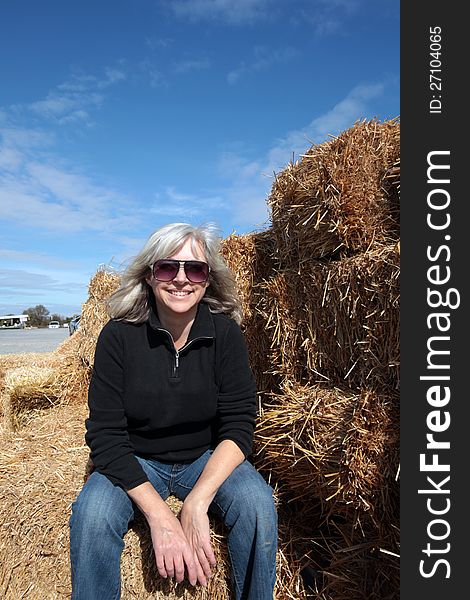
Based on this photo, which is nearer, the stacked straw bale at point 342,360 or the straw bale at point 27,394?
the stacked straw bale at point 342,360

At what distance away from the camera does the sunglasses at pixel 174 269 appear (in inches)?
84.4

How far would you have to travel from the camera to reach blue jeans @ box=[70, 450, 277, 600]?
1779 mm

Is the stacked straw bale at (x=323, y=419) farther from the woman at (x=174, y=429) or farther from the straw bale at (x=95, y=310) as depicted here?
the straw bale at (x=95, y=310)

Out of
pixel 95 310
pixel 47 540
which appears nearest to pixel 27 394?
pixel 95 310

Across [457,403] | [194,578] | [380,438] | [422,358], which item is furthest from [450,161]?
[194,578]

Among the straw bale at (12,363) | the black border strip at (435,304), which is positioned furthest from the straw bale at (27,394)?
the black border strip at (435,304)

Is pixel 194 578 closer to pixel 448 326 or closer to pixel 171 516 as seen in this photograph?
pixel 171 516

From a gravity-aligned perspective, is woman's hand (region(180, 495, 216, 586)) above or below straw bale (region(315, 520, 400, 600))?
above

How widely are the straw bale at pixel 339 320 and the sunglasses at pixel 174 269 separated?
1.82 feet

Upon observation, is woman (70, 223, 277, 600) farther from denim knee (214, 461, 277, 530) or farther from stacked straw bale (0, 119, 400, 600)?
stacked straw bale (0, 119, 400, 600)

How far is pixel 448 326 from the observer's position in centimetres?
175

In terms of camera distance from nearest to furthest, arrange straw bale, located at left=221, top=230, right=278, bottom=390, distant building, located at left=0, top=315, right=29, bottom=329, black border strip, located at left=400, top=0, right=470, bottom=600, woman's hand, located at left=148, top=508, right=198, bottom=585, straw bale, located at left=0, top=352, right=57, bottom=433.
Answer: black border strip, located at left=400, top=0, right=470, bottom=600, woman's hand, located at left=148, top=508, right=198, bottom=585, straw bale, located at left=221, top=230, right=278, bottom=390, straw bale, located at left=0, top=352, right=57, bottom=433, distant building, located at left=0, top=315, right=29, bottom=329

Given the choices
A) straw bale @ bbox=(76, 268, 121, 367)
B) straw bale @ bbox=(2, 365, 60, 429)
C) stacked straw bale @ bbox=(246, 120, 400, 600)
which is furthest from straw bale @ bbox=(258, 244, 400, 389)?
straw bale @ bbox=(2, 365, 60, 429)

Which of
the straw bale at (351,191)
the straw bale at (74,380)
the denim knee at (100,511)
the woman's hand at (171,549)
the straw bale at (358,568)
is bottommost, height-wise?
the straw bale at (358,568)
